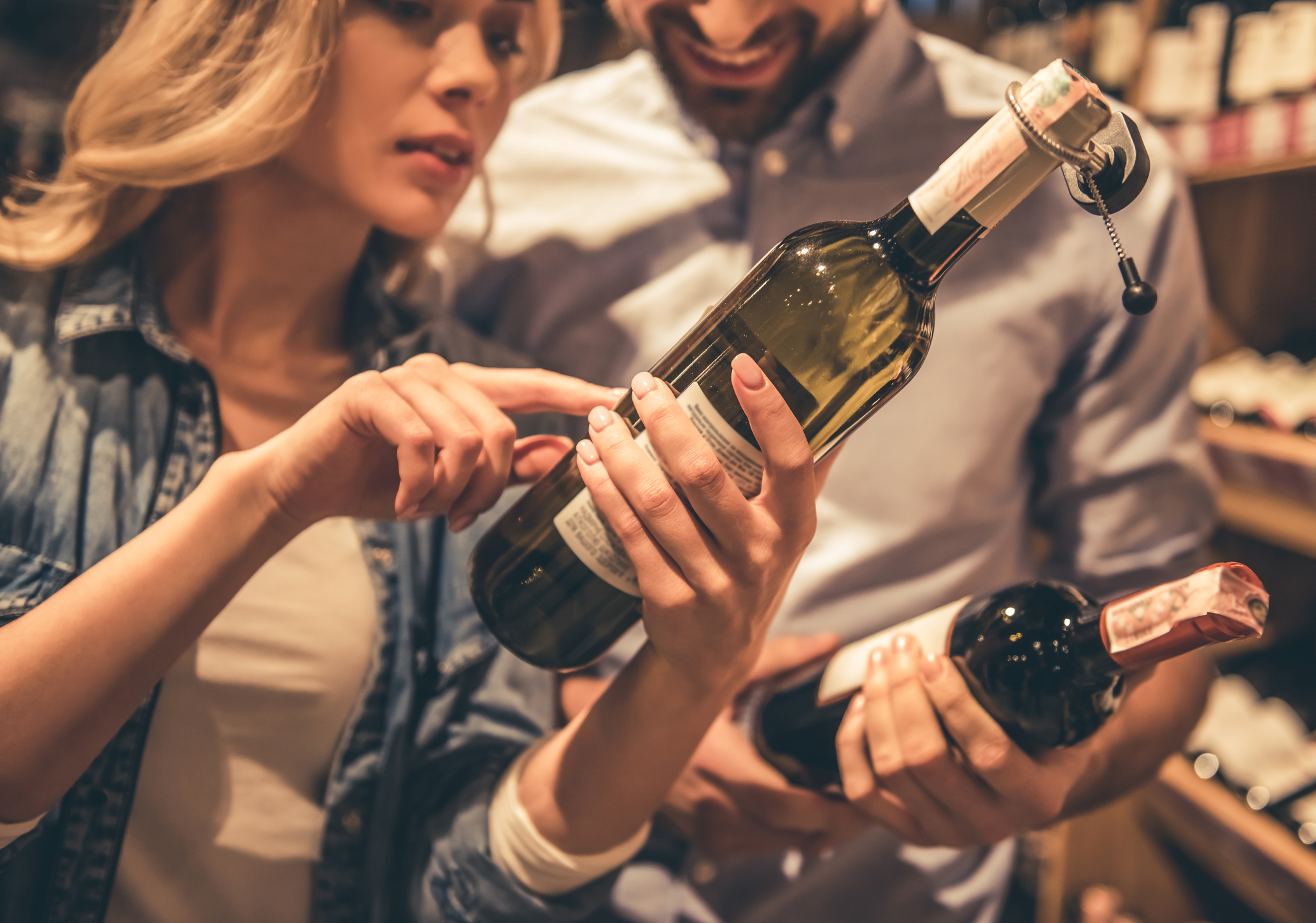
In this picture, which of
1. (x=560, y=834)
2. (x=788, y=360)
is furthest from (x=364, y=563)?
(x=788, y=360)

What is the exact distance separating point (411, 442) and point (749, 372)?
9.3 inches

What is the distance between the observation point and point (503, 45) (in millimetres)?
853

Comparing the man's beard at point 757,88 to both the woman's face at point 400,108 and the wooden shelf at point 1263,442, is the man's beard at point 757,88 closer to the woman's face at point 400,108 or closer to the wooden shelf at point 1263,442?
the woman's face at point 400,108

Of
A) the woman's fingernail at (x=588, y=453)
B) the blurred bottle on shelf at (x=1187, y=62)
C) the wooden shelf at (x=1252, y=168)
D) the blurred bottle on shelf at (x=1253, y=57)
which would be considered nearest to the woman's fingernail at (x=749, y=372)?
the woman's fingernail at (x=588, y=453)

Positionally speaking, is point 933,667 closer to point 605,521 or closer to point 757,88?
point 605,521

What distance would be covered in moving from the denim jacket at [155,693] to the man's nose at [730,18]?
422 millimetres

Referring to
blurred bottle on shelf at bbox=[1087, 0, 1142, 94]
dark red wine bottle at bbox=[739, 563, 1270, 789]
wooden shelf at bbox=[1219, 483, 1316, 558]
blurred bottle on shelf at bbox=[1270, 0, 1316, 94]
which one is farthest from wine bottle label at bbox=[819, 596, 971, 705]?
blurred bottle on shelf at bbox=[1087, 0, 1142, 94]

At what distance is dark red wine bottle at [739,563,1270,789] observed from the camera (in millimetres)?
510

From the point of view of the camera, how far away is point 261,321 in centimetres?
88

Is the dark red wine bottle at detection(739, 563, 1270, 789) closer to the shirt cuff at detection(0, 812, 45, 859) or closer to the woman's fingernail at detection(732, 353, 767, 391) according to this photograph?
the woman's fingernail at detection(732, 353, 767, 391)

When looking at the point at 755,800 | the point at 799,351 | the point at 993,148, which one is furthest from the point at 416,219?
the point at 755,800

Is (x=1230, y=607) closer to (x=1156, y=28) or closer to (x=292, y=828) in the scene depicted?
(x=292, y=828)

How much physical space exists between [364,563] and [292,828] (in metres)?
0.26

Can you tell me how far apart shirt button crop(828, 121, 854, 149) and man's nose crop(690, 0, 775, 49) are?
17 centimetres
